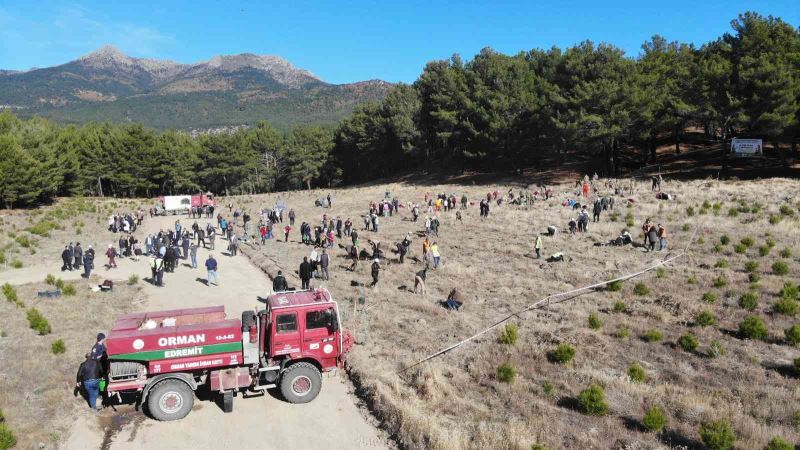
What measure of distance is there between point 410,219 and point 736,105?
92.1ft

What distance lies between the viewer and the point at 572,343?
15703mm

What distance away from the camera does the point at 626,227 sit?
102ft

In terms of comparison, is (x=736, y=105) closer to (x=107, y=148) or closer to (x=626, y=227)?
(x=626, y=227)

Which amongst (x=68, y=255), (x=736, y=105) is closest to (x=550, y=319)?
(x=68, y=255)

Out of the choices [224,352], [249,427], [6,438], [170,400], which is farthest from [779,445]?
[6,438]

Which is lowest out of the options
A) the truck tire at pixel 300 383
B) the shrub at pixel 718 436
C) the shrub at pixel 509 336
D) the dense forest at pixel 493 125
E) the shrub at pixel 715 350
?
the shrub at pixel 715 350

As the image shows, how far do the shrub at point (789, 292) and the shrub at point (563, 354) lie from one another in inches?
343

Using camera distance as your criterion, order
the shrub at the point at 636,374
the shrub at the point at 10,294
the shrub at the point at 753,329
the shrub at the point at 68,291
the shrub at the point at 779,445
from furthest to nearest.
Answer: the shrub at the point at 68,291, the shrub at the point at 10,294, the shrub at the point at 753,329, the shrub at the point at 636,374, the shrub at the point at 779,445

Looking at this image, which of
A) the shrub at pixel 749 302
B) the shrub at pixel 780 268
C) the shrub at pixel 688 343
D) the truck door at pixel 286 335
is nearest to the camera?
the truck door at pixel 286 335

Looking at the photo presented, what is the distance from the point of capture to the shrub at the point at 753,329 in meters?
15.3

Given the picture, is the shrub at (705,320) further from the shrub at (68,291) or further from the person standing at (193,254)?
the shrub at (68,291)

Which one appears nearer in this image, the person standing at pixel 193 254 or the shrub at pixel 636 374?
the shrub at pixel 636 374

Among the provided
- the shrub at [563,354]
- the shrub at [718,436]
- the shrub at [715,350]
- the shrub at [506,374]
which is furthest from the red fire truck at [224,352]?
the shrub at [715,350]

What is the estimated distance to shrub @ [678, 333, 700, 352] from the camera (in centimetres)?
1488
